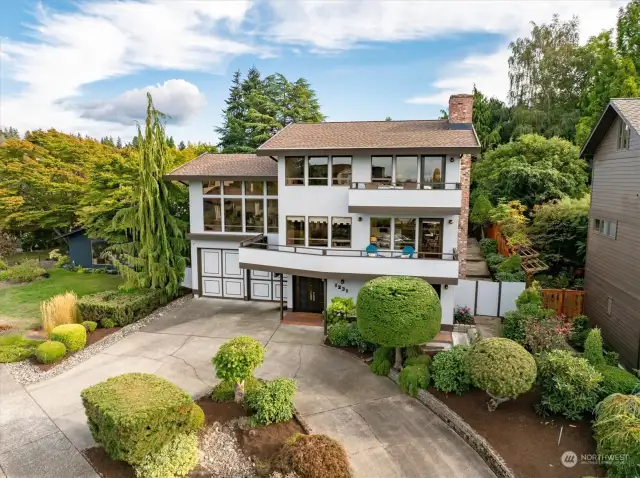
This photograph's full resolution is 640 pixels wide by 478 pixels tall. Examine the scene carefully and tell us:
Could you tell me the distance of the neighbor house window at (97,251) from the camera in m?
25.1

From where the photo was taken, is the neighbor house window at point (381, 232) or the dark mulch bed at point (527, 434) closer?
the dark mulch bed at point (527, 434)

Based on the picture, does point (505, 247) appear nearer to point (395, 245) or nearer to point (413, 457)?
point (395, 245)

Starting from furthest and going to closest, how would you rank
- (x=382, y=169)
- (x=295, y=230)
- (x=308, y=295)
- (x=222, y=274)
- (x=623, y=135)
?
1. (x=222, y=274)
2. (x=308, y=295)
3. (x=295, y=230)
4. (x=382, y=169)
5. (x=623, y=135)

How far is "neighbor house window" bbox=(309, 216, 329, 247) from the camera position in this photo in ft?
56.4

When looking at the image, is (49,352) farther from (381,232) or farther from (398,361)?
(381,232)

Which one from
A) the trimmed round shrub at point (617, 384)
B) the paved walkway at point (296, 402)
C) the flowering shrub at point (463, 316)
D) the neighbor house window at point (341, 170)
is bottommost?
the paved walkway at point (296, 402)

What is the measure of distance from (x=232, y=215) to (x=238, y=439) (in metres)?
12.1

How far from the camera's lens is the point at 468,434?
928 cm

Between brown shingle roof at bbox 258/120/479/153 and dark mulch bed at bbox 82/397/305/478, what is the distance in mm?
10286

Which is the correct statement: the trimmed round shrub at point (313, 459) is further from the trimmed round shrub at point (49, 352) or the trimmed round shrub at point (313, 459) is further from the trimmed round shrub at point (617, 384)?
the trimmed round shrub at point (49, 352)

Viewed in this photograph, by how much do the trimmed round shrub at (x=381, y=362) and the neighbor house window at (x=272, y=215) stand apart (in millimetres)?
8586

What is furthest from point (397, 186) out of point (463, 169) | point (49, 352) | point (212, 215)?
point (49, 352)

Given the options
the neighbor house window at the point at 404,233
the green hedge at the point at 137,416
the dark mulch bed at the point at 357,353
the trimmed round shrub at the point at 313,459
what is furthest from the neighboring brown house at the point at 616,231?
the green hedge at the point at 137,416

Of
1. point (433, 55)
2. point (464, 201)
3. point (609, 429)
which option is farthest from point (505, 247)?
point (609, 429)
